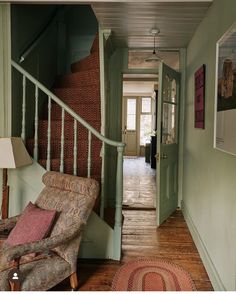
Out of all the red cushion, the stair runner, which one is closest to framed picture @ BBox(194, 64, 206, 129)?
the stair runner

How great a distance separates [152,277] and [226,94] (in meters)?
1.70

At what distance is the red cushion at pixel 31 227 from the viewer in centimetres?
227

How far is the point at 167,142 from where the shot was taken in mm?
4242

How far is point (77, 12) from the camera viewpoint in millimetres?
5113

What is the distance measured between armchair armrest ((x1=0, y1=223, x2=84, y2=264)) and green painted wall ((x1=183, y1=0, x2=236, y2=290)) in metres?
Result: 1.11

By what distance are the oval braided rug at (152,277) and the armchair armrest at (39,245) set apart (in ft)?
2.18

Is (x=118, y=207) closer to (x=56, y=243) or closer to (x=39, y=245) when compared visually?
(x=56, y=243)

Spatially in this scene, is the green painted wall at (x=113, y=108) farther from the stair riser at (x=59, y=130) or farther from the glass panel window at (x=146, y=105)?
the glass panel window at (x=146, y=105)

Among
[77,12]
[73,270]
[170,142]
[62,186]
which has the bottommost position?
[73,270]

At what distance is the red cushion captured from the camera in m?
2.27

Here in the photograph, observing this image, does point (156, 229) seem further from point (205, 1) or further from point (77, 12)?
point (77, 12)

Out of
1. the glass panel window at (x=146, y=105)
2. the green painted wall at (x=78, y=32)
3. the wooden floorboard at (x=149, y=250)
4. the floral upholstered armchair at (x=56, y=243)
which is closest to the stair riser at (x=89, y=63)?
the green painted wall at (x=78, y=32)

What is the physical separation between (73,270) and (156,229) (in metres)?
1.75

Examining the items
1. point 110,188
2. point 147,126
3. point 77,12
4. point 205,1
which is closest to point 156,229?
point 110,188
